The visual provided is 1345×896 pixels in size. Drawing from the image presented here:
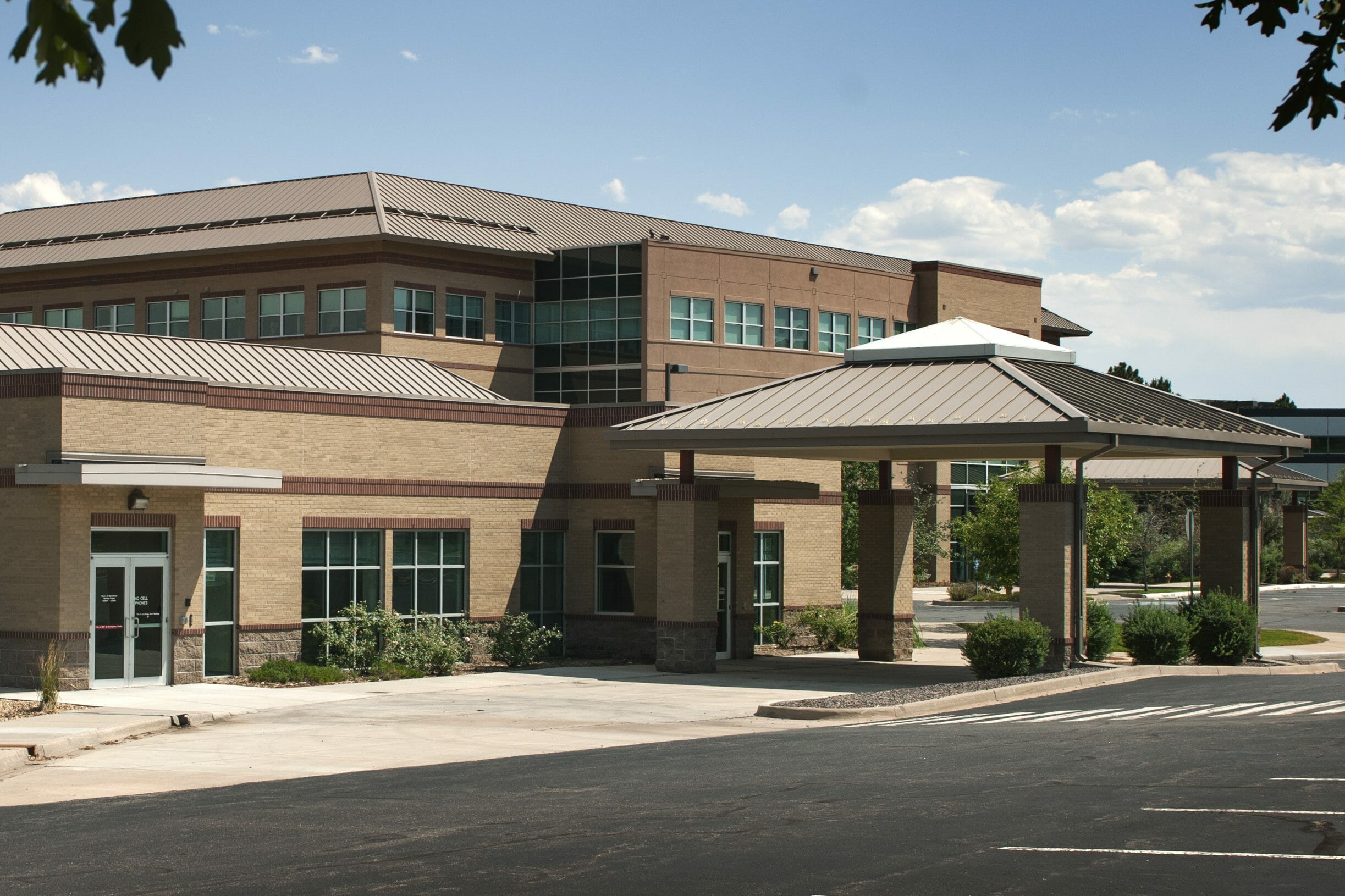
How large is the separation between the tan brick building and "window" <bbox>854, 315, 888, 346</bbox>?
0.93m

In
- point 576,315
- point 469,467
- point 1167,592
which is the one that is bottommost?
point 1167,592

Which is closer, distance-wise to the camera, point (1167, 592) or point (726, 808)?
point (726, 808)

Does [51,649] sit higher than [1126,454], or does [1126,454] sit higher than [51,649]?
[1126,454]

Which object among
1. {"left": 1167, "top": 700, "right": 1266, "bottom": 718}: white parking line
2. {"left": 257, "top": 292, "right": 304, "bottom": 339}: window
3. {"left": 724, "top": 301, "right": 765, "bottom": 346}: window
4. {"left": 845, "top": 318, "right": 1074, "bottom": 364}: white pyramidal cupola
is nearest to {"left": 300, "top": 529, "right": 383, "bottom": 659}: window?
{"left": 845, "top": 318, "right": 1074, "bottom": 364}: white pyramidal cupola

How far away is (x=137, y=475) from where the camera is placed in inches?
956

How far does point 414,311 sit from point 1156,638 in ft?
94.9

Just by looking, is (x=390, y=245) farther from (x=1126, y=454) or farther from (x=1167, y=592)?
(x=1167, y=592)

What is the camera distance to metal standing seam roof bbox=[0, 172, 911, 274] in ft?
168

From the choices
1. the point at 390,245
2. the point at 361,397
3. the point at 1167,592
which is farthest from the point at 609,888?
the point at 1167,592

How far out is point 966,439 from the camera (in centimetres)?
2627

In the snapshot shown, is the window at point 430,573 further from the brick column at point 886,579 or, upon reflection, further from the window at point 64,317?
the window at point 64,317

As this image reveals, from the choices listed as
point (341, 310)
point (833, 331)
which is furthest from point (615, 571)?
point (833, 331)

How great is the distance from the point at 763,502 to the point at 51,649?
17.0 m

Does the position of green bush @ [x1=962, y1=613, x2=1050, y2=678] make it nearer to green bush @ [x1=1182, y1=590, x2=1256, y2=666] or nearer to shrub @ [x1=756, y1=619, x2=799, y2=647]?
green bush @ [x1=1182, y1=590, x2=1256, y2=666]
